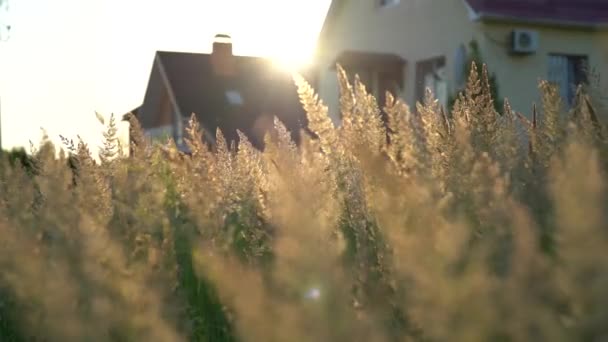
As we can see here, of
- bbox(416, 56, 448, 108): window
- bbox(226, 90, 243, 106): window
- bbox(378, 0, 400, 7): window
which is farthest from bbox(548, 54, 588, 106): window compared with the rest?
bbox(226, 90, 243, 106): window

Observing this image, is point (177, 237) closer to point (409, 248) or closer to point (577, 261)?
point (409, 248)

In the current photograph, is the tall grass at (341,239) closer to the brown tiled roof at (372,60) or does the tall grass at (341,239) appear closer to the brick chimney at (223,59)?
the brown tiled roof at (372,60)

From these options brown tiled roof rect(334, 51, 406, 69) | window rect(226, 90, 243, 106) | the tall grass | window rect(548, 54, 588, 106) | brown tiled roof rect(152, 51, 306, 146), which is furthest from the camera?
window rect(226, 90, 243, 106)

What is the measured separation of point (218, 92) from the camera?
918 inches

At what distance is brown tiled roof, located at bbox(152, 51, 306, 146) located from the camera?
22.0 m

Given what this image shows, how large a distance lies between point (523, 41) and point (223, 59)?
13812 millimetres

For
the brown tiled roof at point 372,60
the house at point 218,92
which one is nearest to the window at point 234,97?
the house at point 218,92

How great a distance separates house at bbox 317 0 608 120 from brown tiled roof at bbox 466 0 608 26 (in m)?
0.02

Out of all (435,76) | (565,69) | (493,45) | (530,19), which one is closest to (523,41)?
(530,19)

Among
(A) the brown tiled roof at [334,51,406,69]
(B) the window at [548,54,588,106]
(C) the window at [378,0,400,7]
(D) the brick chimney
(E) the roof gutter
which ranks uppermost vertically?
(D) the brick chimney

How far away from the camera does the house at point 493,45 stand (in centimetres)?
1226

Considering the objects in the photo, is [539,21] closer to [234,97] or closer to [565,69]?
[565,69]

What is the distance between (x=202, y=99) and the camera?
886 inches

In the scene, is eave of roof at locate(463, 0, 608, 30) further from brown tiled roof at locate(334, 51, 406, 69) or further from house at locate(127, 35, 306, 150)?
house at locate(127, 35, 306, 150)
